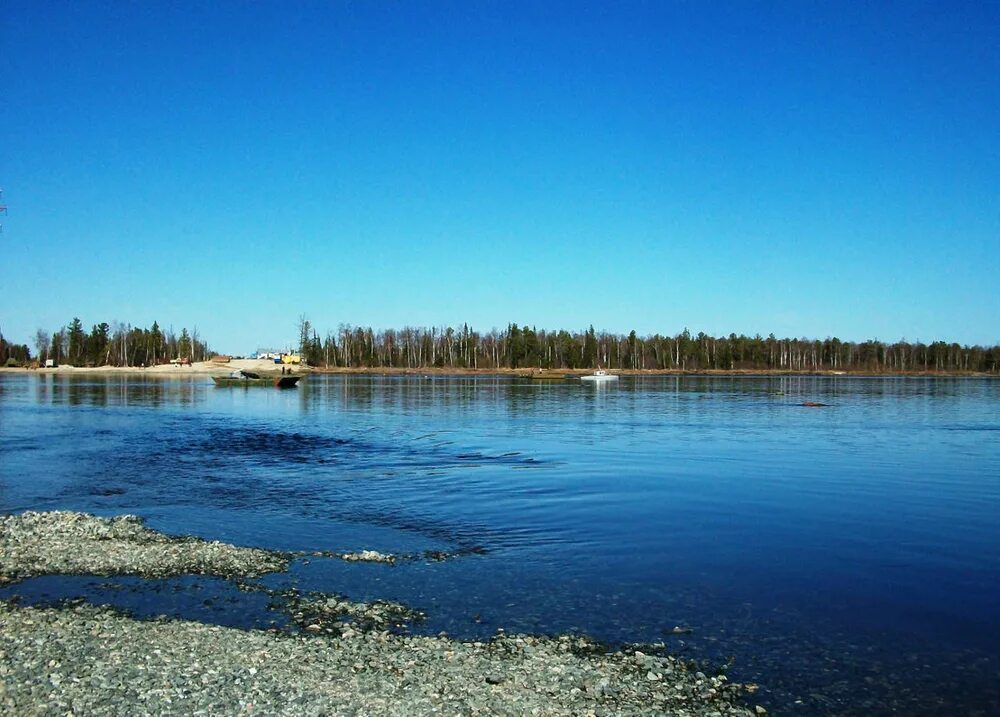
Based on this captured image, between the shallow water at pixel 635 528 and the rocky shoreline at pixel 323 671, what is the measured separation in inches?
33.3

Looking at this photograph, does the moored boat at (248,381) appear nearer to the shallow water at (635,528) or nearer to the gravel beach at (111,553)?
the shallow water at (635,528)

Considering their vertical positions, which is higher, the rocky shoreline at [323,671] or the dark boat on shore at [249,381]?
the dark boat on shore at [249,381]

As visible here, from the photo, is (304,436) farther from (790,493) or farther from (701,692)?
(701,692)

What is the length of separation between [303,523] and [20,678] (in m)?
11.1

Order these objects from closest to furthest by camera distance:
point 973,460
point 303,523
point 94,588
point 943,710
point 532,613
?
point 943,710, point 532,613, point 94,588, point 303,523, point 973,460

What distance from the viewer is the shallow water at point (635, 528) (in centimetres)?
1203

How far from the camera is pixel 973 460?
33.8m

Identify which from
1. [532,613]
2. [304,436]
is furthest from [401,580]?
[304,436]

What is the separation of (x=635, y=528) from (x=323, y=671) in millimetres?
11347

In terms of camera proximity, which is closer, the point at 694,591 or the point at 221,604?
the point at 221,604

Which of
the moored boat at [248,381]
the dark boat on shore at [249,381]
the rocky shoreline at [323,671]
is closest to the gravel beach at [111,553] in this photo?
the rocky shoreline at [323,671]

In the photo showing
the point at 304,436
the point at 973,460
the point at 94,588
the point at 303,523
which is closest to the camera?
the point at 94,588

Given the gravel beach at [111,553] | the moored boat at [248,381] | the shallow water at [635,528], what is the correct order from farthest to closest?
1. the moored boat at [248,381]
2. the gravel beach at [111,553]
3. the shallow water at [635,528]

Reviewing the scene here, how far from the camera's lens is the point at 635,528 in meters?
20.2
